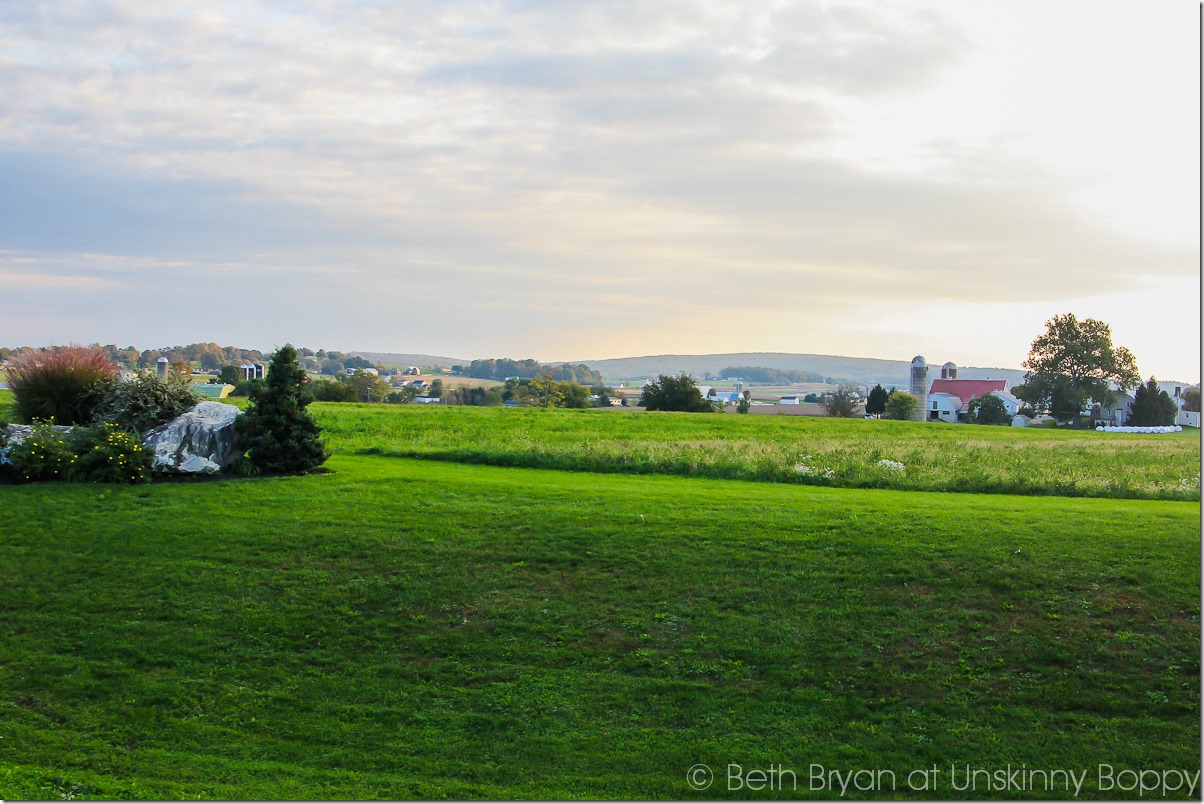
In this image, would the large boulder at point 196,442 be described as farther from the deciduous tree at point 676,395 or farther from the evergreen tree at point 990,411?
the evergreen tree at point 990,411

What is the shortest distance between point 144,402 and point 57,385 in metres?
2.14

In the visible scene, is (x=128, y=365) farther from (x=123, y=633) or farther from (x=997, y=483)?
(x=997, y=483)

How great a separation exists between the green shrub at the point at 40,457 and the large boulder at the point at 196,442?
3.96ft

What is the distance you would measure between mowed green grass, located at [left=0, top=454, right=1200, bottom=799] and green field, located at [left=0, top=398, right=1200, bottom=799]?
0.03 meters

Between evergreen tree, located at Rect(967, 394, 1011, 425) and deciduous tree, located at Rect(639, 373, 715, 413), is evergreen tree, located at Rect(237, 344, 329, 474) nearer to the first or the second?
deciduous tree, located at Rect(639, 373, 715, 413)

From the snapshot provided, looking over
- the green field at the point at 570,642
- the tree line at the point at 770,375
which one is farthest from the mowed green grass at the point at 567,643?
the tree line at the point at 770,375

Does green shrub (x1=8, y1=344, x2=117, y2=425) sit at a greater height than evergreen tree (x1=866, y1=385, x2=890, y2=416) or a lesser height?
lesser

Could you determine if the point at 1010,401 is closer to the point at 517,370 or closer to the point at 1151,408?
the point at 1151,408

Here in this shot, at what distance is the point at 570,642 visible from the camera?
8.84 m

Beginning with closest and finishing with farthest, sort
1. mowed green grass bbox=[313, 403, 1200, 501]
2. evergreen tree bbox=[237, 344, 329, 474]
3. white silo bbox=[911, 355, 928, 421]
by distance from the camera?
evergreen tree bbox=[237, 344, 329, 474] → mowed green grass bbox=[313, 403, 1200, 501] → white silo bbox=[911, 355, 928, 421]

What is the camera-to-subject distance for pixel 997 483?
659 inches

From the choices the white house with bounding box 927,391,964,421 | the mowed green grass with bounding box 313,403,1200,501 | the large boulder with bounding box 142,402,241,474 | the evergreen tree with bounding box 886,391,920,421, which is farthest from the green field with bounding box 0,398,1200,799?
the white house with bounding box 927,391,964,421

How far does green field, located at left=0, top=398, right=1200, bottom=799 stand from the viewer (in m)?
7.09

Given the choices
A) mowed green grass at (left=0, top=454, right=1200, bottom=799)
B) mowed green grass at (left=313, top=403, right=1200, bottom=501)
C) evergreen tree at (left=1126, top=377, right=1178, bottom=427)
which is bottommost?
Result: mowed green grass at (left=0, top=454, right=1200, bottom=799)
